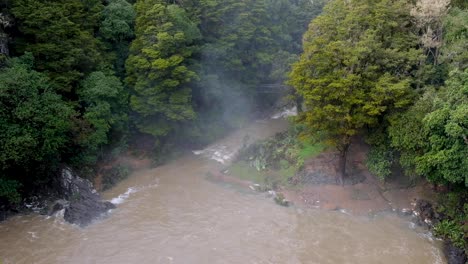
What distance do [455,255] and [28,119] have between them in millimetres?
22331

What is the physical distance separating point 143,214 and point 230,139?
1225 cm

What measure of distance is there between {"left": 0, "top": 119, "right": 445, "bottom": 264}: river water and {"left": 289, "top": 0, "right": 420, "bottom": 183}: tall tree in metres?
4.89

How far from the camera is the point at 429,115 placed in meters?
19.1

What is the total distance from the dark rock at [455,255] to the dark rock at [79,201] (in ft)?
58.6

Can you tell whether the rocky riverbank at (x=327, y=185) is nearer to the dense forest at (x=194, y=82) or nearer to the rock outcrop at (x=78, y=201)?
the dense forest at (x=194, y=82)

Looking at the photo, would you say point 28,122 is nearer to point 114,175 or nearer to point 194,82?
point 114,175

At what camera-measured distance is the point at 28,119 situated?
20.9m

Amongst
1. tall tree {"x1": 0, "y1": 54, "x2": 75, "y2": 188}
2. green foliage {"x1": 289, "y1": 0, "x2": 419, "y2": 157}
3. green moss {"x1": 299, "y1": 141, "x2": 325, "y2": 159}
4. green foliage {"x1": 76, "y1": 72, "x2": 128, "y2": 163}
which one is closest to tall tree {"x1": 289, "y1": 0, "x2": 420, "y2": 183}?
green foliage {"x1": 289, "y1": 0, "x2": 419, "y2": 157}

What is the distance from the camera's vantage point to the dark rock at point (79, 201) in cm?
2181

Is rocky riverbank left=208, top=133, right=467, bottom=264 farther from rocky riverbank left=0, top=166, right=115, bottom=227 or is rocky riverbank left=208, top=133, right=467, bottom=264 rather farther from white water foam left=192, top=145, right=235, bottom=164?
rocky riverbank left=0, top=166, right=115, bottom=227

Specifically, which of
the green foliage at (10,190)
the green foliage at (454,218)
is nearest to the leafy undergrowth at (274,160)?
the green foliage at (454,218)

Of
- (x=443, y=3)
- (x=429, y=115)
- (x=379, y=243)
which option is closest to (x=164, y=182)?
(x=379, y=243)

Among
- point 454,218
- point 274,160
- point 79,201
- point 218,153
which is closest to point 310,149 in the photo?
point 274,160

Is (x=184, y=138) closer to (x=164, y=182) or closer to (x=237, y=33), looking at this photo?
(x=164, y=182)
